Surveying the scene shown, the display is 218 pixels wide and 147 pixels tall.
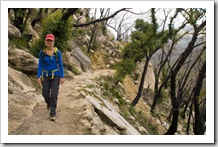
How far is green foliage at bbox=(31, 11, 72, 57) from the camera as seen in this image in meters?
12.9

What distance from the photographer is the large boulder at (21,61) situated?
904 cm

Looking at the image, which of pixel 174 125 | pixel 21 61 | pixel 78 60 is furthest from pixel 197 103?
pixel 78 60

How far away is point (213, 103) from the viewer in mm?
5715

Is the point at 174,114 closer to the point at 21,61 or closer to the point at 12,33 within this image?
the point at 21,61

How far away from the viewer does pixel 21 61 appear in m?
9.20

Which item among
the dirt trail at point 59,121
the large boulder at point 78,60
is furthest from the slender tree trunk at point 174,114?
the large boulder at point 78,60

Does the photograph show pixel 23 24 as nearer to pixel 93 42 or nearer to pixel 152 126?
pixel 152 126

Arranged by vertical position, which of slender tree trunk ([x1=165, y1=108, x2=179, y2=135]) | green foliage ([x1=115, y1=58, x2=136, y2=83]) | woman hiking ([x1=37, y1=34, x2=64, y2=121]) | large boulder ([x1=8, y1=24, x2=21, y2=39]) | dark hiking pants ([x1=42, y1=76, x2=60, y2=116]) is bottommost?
slender tree trunk ([x1=165, y1=108, x2=179, y2=135])

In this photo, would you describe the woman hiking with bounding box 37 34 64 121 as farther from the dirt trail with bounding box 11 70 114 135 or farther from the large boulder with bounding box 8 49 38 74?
the large boulder with bounding box 8 49 38 74

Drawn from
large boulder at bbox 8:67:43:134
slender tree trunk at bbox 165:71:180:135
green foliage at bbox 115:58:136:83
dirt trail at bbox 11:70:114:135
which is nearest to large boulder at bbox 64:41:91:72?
green foliage at bbox 115:58:136:83

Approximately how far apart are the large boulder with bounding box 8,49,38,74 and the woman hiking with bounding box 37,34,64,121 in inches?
161

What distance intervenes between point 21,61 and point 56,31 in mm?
4373

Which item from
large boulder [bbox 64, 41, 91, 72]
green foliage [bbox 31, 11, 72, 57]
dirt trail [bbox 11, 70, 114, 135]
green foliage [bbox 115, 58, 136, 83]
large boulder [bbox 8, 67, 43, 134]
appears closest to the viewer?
dirt trail [bbox 11, 70, 114, 135]

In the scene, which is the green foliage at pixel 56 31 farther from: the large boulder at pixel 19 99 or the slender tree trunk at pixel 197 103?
the slender tree trunk at pixel 197 103
